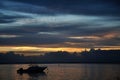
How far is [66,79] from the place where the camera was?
11831 centimetres

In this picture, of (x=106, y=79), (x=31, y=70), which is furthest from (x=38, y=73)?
(x=106, y=79)

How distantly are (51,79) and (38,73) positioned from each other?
34122 millimetres

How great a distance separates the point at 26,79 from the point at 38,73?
29949 mm

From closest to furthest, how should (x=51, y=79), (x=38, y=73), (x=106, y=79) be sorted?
(x=106, y=79)
(x=51, y=79)
(x=38, y=73)

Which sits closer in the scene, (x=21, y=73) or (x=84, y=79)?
(x=84, y=79)

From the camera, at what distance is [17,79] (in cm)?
12562

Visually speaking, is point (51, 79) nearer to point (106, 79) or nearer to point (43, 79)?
point (43, 79)

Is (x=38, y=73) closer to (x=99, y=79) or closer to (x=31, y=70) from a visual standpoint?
(x=31, y=70)

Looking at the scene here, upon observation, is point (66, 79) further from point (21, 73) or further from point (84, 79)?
point (21, 73)

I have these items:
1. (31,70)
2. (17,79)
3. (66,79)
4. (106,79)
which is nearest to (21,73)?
(31,70)

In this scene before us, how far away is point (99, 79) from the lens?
4579 inches

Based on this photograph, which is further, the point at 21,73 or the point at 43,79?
the point at 21,73

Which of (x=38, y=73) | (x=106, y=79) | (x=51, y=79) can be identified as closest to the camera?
(x=106, y=79)

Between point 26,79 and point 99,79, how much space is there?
29.5 meters
